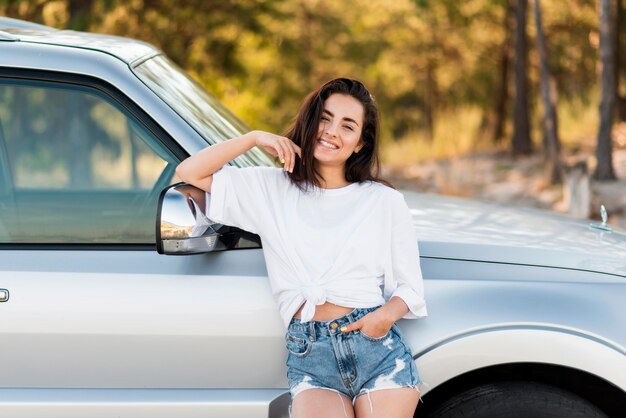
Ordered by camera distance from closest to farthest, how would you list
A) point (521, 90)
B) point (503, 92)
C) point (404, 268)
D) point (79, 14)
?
point (404, 268) → point (79, 14) → point (521, 90) → point (503, 92)

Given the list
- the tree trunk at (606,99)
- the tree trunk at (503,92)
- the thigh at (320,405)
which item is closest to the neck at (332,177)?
the thigh at (320,405)

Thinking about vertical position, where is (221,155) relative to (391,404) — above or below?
above

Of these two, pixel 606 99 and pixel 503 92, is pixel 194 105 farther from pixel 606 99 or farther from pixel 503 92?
pixel 503 92

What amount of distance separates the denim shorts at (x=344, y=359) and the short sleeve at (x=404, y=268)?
121 mm

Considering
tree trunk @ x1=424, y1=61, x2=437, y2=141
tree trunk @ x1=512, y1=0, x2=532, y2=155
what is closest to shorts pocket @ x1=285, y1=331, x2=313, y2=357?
tree trunk @ x1=512, y1=0, x2=532, y2=155

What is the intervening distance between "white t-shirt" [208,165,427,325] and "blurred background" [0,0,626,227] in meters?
6.49

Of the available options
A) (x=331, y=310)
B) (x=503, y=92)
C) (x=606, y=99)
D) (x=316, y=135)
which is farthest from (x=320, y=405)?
(x=503, y=92)

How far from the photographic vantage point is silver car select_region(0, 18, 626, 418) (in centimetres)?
287

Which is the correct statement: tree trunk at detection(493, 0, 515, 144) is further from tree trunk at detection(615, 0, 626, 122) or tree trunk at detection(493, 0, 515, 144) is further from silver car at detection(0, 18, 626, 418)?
silver car at detection(0, 18, 626, 418)

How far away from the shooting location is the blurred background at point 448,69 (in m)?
11.2

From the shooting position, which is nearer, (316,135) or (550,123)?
(316,135)

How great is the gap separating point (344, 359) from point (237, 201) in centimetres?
56

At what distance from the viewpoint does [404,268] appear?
287 cm

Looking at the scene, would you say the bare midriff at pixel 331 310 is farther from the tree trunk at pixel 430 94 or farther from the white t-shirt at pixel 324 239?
the tree trunk at pixel 430 94
